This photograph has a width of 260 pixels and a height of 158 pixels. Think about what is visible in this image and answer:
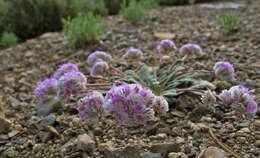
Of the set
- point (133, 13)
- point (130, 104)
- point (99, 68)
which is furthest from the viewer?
point (133, 13)

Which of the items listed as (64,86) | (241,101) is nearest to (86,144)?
(64,86)

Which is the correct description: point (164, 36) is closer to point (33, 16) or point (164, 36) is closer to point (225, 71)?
point (225, 71)

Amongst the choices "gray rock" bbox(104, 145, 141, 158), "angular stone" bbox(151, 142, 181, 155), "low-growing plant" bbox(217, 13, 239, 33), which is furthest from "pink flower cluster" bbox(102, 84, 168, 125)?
"low-growing plant" bbox(217, 13, 239, 33)

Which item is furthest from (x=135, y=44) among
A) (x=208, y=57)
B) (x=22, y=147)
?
(x=22, y=147)

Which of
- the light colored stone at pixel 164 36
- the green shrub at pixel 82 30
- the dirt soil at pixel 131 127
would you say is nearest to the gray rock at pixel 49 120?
the dirt soil at pixel 131 127

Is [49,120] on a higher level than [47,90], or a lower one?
lower

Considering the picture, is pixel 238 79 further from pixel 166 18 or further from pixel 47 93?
pixel 166 18

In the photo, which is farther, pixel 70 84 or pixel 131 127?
pixel 131 127
